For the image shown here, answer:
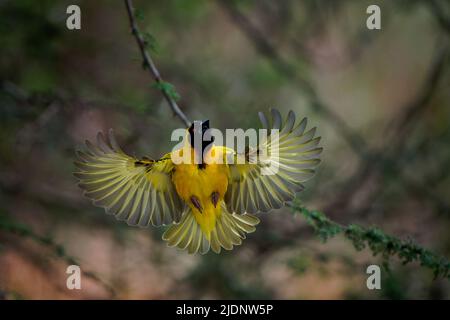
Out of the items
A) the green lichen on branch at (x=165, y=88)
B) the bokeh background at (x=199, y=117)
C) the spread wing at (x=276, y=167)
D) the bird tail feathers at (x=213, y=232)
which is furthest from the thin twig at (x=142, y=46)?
the bird tail feathers at (x=213, y=232)

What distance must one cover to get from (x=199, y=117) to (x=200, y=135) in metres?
2.62

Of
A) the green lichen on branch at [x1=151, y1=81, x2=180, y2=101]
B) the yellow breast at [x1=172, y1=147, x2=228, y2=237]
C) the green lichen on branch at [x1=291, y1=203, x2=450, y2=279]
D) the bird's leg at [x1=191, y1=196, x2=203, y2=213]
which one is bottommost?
the green lichen on branch at [x1=291, y1=203, x2=450, y2=279]

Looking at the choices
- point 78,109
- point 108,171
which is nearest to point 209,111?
point 78,109

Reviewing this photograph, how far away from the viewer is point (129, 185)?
412 cm

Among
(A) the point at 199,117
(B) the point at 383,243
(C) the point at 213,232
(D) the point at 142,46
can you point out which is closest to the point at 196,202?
(C) the point at 213,232

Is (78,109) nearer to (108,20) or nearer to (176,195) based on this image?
(176,195)

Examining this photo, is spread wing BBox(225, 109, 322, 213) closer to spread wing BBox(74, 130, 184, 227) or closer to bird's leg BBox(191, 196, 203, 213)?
bird's leg BBox(191, 196, 203, 213)

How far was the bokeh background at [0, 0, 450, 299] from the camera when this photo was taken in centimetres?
574

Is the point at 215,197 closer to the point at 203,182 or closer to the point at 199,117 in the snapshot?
the point at 203,182

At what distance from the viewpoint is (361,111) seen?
9.79 m

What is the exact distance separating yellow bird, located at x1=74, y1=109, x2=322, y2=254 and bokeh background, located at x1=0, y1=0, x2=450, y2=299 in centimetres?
57

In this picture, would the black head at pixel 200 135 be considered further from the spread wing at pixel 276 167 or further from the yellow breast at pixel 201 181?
the spread wing at pixel 276 167

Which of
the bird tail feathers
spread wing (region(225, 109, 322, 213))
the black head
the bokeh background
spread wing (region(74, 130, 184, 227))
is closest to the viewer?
spread wing (region(225, 109, 322, 213))

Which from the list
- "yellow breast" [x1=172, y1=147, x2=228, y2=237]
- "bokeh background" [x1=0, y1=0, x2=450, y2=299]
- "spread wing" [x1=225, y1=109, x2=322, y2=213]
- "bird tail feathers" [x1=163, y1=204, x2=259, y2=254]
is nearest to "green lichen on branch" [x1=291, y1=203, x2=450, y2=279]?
"spread wing" [x1=225, y1=109, x2=322, y2=213]
